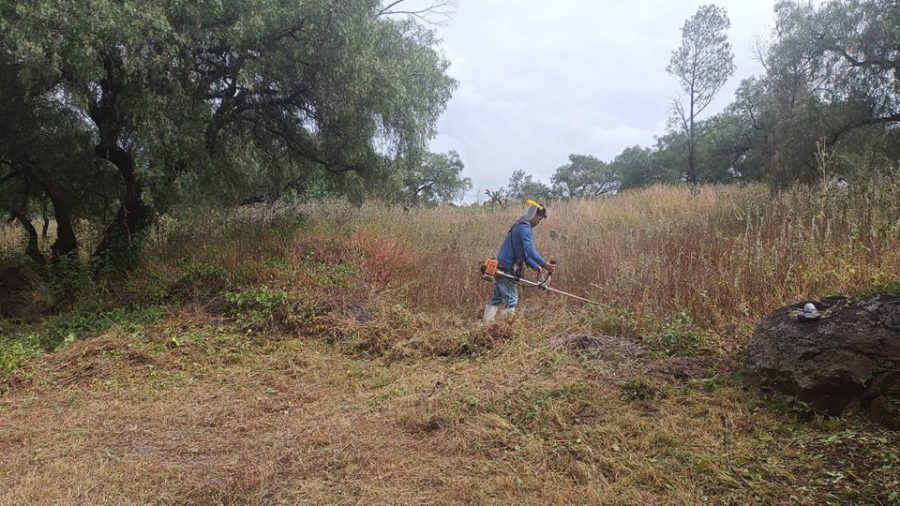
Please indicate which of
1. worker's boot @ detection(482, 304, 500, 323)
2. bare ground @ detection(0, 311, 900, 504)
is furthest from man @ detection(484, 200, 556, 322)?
bare ground @ detection(0, 311, 900, 504)

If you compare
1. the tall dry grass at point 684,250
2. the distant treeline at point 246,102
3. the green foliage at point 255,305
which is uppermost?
the distant treeline at point 246,102

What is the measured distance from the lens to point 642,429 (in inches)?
126

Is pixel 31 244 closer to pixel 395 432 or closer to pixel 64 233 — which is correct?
pixel 64 233

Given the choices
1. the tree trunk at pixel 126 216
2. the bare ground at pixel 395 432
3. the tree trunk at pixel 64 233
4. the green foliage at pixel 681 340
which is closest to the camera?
the bare ground at pixel 395 432

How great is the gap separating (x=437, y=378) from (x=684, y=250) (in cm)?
379

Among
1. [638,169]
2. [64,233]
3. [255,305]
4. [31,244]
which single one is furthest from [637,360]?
A: [638,169]

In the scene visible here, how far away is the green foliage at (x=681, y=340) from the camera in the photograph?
441cm

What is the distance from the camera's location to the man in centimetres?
629

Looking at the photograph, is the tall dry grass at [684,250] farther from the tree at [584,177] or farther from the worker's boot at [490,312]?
the tree at [584,177]

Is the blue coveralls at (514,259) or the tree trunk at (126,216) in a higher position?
the tree trunk at (126,216)

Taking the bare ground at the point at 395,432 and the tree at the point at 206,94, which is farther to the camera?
the tree at the point at 206,94

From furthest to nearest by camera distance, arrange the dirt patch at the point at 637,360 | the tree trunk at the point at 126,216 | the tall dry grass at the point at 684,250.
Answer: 1. the tree trunk at the point at 126,216
2. the tall dry grass at the point at 684,250
3. the dirt patch at the point at 637,360

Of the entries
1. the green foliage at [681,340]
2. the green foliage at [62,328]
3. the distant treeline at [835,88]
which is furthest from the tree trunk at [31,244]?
the distant treeline at [835,88]

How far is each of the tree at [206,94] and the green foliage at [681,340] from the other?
5694 millimetres
